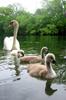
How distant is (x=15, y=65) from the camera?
43.1 feet

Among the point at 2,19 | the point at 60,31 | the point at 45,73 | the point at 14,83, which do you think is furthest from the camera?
the point at 2,19

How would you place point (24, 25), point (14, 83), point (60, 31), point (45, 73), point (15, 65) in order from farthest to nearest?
point (24, 25) < point (60, 31) < point (15, 65) < point (45, 73) < point (14, 83)

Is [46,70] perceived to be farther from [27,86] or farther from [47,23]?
[47,23]

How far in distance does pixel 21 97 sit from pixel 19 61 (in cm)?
565

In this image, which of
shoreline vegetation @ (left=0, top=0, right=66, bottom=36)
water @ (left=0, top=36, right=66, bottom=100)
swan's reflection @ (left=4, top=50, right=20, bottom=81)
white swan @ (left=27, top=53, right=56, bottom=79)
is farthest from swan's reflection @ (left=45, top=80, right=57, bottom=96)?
shoreline vegetation @ (left=0, top=0, right=66, bottom=36)

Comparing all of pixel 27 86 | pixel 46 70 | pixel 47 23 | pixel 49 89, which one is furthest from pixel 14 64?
pixel 47 23

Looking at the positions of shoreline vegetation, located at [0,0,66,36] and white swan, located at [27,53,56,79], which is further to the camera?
shoreline vegetation, located at [0,0,66,36]

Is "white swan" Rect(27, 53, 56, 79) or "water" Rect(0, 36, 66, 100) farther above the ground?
"white swan" Rect(27, 53, 56, 79)

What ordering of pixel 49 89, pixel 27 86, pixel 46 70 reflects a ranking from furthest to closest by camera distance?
pixel 46 70 → pixel 27 86 → pixel 49 89

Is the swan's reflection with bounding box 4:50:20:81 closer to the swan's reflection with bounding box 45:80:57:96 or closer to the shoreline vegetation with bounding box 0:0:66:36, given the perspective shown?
the swan's reflection with bounding box 45:80:57:96

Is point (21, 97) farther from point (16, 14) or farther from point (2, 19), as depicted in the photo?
point (16, 14)

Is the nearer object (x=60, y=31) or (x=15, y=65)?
(x=15, y=65)

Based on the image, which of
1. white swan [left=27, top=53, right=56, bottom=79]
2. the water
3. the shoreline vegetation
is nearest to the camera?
the water

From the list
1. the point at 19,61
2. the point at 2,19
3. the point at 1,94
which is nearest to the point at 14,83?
the point at 1,94
